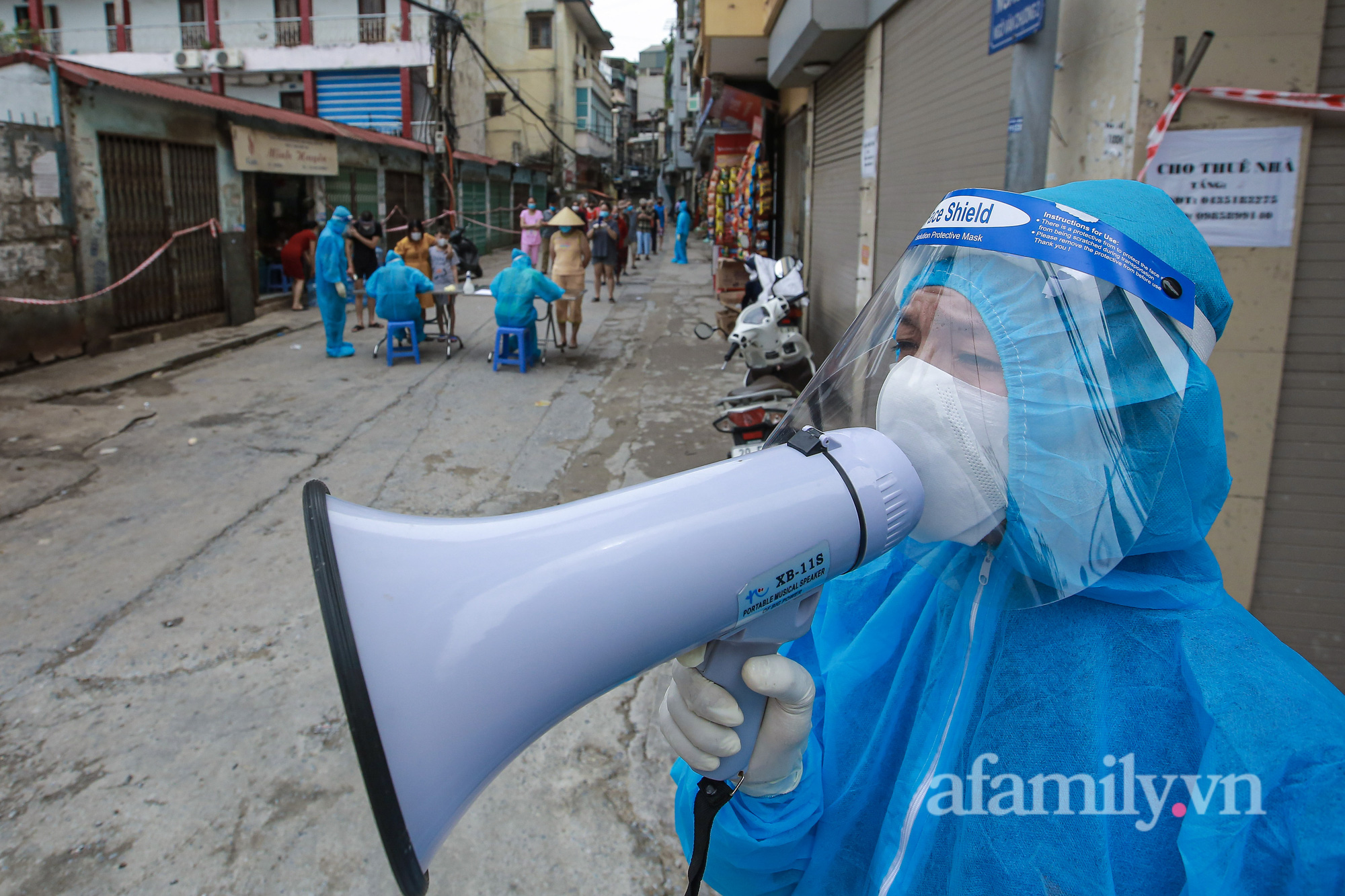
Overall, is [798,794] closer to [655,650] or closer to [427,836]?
[655,650]

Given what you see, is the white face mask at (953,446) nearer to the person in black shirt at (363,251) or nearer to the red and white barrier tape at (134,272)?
the red and white barrier tape at (134,272)

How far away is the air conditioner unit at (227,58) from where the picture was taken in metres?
24.2

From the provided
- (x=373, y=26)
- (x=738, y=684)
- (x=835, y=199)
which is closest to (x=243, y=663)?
(x=738, y=684)

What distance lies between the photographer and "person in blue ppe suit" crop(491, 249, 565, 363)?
855 cm

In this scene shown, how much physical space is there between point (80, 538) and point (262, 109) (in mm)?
10536

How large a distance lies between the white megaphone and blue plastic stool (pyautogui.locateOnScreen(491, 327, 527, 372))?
8.10m

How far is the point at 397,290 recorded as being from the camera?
8.91m

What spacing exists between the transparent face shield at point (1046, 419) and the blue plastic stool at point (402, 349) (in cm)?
868

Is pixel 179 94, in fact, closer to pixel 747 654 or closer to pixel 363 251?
pixel 363 251

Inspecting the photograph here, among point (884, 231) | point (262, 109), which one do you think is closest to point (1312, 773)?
point (884, 231)

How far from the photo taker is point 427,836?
774 mm

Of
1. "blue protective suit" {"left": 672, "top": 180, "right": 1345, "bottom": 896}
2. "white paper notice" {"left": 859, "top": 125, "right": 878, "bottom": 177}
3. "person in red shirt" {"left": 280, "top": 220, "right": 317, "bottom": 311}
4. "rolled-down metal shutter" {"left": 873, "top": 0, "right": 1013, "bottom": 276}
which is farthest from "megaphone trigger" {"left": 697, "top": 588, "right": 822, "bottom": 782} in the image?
"person in red shirt" {"left": 280, "top": 220, "right": 317, "bottom": 311}

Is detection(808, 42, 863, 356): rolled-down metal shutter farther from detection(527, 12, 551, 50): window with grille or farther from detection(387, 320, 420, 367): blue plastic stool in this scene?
detection(527, 12, 551, 50): window with grille

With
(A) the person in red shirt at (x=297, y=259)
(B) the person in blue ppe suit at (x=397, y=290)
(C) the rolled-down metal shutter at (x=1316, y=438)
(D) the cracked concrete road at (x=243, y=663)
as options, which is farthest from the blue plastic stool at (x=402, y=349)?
(C) the rolled-down metal shutter at (x=1316, y=438)
